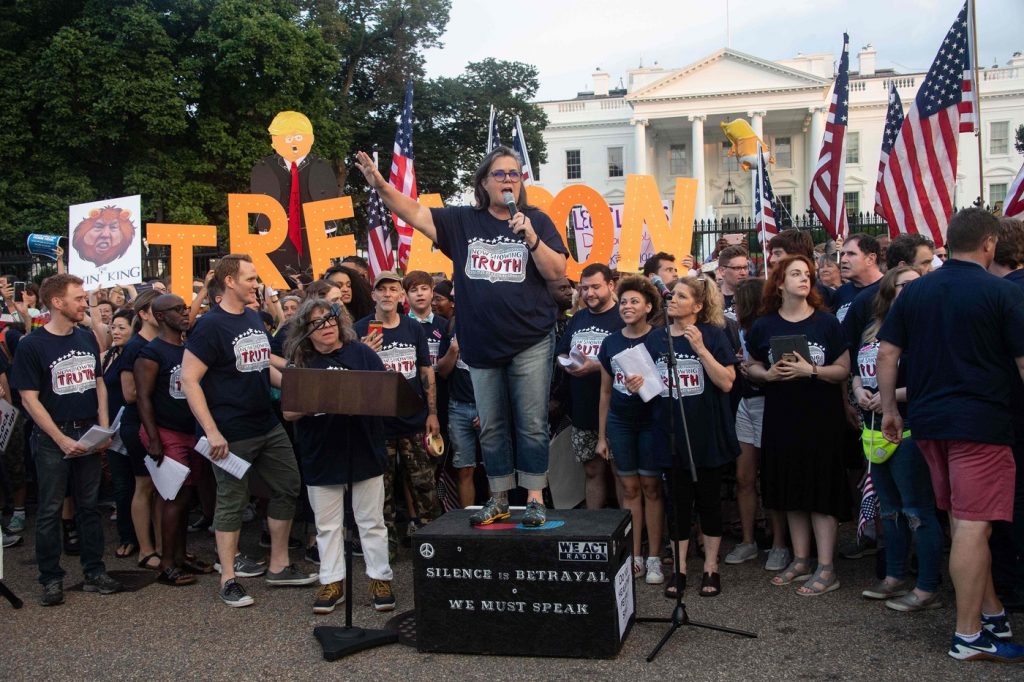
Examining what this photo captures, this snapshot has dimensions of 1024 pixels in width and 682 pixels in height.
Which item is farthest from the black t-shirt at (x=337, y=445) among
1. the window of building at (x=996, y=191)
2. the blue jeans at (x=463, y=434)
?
the window of building at (x=996, y=191)

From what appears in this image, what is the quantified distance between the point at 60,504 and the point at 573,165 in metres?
65.6

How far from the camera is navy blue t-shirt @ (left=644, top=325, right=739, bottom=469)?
552 centimetres

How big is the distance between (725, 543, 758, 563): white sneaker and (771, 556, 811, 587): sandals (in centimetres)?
41

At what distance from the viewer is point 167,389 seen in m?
6.30

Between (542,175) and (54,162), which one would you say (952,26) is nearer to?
(54,162)

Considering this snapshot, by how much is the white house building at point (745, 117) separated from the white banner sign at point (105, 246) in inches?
2038

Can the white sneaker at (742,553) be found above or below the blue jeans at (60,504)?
below

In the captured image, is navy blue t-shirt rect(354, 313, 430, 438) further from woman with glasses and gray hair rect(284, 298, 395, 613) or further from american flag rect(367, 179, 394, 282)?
american flag rect(367, 179, 394, 282)

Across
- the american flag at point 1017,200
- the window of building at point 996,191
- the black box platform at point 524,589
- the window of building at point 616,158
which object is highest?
the window of building at point 616,158

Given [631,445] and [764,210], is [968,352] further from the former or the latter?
[764,210]

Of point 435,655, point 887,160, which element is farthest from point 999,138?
point 435,655

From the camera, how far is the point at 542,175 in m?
69.8

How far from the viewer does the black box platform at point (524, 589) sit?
443 cm

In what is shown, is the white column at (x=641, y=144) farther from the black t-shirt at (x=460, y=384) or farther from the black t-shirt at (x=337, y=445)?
the black t-shirt at (x=337, y=445)
